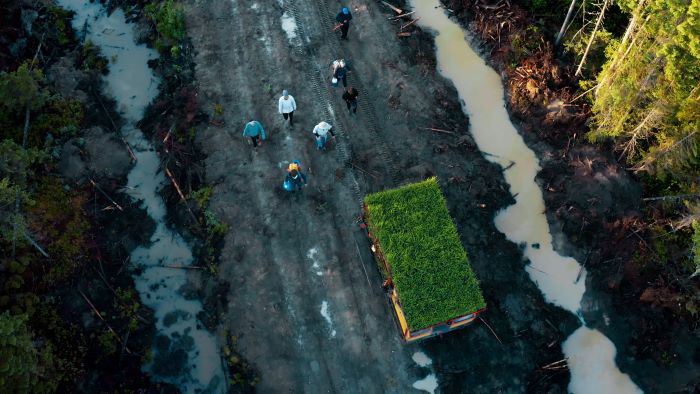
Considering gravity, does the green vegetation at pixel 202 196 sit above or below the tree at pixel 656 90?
below

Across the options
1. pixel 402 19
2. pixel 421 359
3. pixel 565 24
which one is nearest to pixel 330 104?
pixel 402 19

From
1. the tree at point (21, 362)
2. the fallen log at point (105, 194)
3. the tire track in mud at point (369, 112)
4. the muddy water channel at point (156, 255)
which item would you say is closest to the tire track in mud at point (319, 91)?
the tire track in mud at point (369, 112)

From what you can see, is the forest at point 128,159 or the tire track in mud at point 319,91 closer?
the forest at point 128,159

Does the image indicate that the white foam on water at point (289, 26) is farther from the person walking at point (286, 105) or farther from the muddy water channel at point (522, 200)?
the muddy water channel at point (522, 200)

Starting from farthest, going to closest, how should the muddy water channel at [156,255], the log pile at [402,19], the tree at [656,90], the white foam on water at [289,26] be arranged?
1. the log pile at [402,19]
2. the white foam on water at [289,26]
3. the muddy water channel at [156,255]
4. the tree at [656,90]

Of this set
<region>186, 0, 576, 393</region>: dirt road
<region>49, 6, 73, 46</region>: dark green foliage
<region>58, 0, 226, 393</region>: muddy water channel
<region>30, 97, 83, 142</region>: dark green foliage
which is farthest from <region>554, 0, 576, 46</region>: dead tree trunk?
<region>49, 6, 73, 46</region>: dark green foliage

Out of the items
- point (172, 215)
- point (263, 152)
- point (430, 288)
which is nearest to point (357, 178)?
point (263, 152)

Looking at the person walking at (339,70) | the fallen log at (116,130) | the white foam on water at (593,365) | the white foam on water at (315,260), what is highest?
the person walking at (339,70)

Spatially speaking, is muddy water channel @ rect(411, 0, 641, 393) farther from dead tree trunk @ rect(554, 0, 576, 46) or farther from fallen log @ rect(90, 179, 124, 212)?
fallen log @ rect(90, 179, 124, 212)
